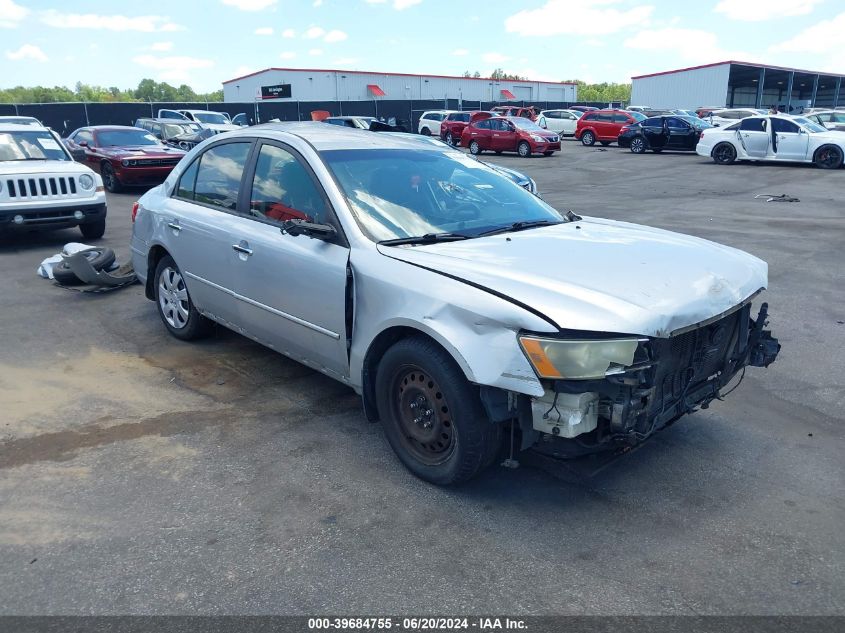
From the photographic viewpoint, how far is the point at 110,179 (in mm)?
16234

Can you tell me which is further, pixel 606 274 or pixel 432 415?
pixel 432 415

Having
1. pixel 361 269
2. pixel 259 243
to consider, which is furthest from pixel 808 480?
pixel 259 243

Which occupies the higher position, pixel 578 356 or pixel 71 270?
pixel 578 356

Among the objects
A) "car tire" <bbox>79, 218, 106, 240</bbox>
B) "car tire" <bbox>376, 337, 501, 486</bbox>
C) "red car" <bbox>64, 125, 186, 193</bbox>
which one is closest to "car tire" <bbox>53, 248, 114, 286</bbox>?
"car tire" <bbox>79, 218, 106, 240</bbox>

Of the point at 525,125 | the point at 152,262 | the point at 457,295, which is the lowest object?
the point at 152,262

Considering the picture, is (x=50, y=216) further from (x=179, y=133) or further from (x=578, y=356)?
(x=179, y=133)

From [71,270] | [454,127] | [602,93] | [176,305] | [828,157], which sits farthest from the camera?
[602,93]

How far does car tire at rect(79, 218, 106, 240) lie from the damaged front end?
354 inches

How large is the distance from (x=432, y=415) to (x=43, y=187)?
831cm

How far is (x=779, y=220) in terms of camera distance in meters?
12.0

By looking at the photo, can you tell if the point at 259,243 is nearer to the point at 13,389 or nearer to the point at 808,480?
the point at 13,389

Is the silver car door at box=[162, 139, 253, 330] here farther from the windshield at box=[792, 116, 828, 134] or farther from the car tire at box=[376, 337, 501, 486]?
the windshield at box=[792, 116, 828, 134]

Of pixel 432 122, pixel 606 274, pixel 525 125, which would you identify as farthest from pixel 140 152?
pixel 432 122

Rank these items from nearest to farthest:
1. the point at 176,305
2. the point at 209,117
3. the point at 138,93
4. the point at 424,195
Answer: the point at 424,195 < the point at 176,305 < the point at 209,117 < the point at 138,93
